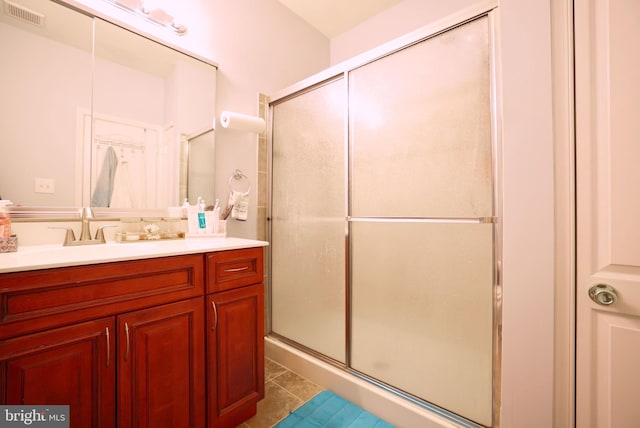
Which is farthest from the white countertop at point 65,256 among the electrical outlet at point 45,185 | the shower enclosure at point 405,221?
the shower enclosure at point 405,221

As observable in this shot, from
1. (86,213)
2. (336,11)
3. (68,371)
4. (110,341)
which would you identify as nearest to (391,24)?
(336,11)

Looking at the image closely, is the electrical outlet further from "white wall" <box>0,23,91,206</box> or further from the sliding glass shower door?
the sliding glass shower door

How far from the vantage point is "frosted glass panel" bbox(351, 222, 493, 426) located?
1192 millimetres

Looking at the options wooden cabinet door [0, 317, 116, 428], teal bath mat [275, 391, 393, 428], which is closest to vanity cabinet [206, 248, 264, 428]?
teal bath mat [275, 391, 393, 428]

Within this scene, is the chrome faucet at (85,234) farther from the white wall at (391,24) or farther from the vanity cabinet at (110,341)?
the white wall at (391,24)

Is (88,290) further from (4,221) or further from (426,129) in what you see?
(426,129)

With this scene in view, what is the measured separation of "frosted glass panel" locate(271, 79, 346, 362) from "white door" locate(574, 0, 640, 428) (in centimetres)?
105

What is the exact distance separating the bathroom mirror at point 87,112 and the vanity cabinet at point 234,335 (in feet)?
2.21

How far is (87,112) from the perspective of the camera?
1.35m

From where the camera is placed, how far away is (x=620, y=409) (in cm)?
83

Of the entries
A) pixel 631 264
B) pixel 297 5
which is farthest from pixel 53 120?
pixel 631 264

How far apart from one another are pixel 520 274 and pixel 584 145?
1.52 ft

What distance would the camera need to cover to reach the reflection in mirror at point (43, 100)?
3.84 feet

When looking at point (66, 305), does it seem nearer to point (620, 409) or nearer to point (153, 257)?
point (153, 257)
